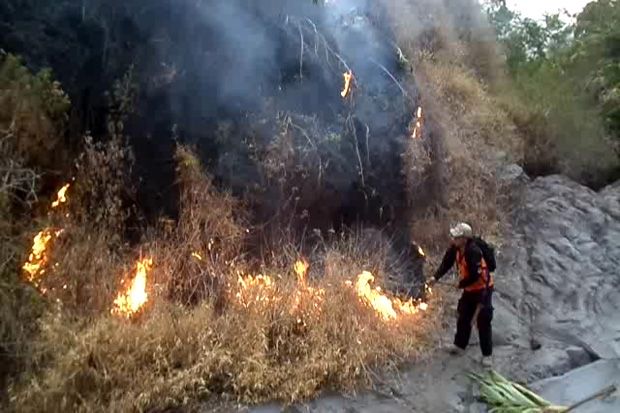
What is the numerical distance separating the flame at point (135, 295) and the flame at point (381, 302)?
2.33 metres

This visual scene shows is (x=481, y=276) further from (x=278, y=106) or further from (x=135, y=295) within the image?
(x=135, y=295)

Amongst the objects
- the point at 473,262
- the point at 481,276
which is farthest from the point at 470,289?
the point at 473,262

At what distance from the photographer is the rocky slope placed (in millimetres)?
7699

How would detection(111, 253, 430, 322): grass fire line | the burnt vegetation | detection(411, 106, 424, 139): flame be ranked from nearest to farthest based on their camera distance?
the burnt vegetation
detection(111, 253, 430, 322): grass fire line
detection(411, 106, 424, 139): flame

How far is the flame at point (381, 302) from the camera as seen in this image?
8.41 meters

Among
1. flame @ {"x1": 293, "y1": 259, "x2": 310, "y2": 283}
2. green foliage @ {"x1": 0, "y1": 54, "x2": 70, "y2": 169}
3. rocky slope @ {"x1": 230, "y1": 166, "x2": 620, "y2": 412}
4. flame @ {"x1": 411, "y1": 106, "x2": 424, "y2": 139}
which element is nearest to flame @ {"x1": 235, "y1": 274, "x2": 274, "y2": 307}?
flame @ {"x1": 293, "y1": 259, "x2": 310, "y2": 283}

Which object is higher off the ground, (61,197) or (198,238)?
(198,238)

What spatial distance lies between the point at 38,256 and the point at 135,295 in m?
1.08

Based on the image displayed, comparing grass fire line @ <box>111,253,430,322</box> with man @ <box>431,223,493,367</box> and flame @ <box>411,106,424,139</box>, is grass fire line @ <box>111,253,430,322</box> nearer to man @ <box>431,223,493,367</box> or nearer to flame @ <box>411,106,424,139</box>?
man @ <box>431,223,493,367</box>

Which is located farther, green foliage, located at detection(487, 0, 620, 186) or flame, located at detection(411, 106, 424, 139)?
green foliage, located at detection(487, 0, 620, 186)

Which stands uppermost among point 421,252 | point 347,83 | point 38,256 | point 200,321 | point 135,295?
point 347,83

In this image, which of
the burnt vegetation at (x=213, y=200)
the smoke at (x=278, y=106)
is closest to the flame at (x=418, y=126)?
the burnt vegetation at (x=213, y=200)

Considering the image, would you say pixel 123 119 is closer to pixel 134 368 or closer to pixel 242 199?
pixel 242 199

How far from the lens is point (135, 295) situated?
797cm
